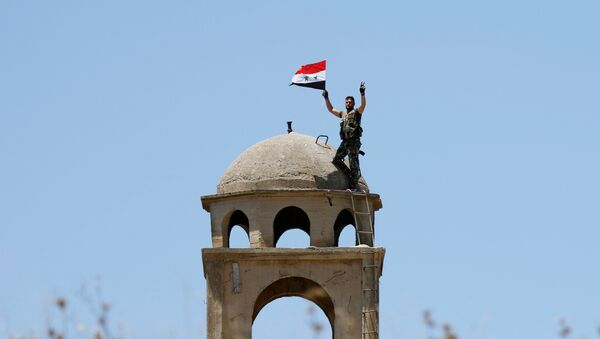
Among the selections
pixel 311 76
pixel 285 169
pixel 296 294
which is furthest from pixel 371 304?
pixel 311 76

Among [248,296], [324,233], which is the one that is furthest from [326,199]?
[248,296]

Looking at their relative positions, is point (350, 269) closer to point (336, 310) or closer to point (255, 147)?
point (336, 310)

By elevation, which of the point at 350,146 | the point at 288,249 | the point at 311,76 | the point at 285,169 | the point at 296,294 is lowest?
the point at 296,294

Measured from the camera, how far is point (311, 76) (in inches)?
1214

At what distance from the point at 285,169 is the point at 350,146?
1468 mm

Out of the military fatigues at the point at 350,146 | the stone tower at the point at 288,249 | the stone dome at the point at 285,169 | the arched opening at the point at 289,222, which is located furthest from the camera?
the arched opening at the point at 289,222

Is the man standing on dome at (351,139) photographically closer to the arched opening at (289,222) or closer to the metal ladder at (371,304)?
the metal ladder at (371,304)

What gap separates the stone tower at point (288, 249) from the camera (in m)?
29.2

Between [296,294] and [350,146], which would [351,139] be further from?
[296,294]

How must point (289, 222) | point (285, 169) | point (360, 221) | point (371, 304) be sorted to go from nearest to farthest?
point (371, 304) < point (285, 169) < point (360, 221) < point (289, 222)

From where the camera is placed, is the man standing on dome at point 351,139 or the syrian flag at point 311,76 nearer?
the man standing on dome at point 351,139

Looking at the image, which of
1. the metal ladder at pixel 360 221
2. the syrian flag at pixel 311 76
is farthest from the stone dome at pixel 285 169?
the syrian flag at pixel 311 76

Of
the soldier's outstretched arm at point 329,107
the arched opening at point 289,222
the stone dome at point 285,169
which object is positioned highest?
the soldier's outstretched arm at point 329,107

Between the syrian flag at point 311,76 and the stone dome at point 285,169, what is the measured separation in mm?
1218
